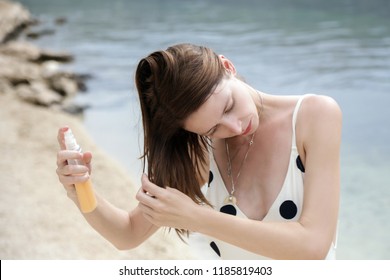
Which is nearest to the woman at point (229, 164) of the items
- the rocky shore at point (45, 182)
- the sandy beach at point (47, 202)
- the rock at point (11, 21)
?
the rocky shore at point (45, 182)

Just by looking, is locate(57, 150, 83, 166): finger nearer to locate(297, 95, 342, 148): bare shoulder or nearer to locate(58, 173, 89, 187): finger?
locate(58, 173, 89, 187): finger

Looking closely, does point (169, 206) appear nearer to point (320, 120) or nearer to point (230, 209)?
point (230, 209)

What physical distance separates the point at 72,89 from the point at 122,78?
1.07 metres

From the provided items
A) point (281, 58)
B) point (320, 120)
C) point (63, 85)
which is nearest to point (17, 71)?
point (63, 85)

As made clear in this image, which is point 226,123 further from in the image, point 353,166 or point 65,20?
point 65,20

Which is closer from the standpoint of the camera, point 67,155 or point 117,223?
point 67,155

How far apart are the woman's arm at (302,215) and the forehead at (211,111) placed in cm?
20

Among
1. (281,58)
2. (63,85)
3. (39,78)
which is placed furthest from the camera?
(281,58)

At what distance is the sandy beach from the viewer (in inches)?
134

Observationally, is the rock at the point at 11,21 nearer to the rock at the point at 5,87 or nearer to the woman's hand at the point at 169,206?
the rock at the point at 5,87

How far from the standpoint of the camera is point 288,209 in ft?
5.68

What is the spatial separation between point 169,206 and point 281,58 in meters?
7.53

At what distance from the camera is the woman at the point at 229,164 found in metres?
1.60

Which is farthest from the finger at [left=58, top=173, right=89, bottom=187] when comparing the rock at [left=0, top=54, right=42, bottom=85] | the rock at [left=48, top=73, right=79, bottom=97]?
the rock at [left=0, top=54, right=42, bottom=85]
